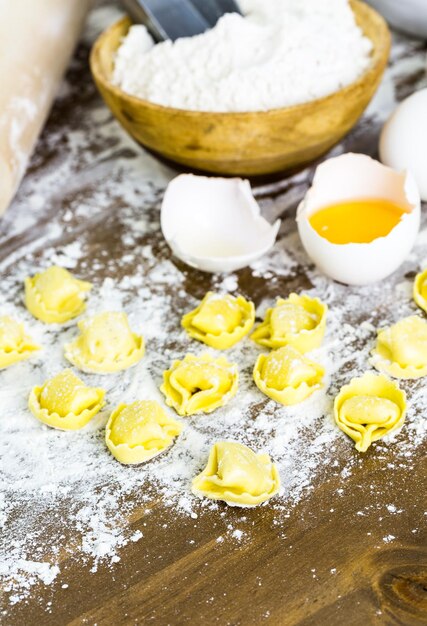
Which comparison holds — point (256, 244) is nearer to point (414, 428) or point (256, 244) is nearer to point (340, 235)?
point (340, 235)

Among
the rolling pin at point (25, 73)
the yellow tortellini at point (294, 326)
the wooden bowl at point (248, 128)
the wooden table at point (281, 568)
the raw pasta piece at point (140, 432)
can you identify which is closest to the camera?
the wooden table at point (281, 568)

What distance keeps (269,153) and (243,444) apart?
1.57 feet

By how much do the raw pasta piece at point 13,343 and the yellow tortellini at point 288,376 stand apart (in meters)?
0.32

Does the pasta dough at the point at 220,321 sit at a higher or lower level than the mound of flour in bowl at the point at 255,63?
lower

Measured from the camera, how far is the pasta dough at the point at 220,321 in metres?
1.09

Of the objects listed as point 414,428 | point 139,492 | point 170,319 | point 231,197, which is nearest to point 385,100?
point 231,197

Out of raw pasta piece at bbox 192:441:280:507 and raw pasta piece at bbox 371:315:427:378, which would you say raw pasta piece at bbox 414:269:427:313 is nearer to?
raw pasta piece at bbox 371:315:427:378

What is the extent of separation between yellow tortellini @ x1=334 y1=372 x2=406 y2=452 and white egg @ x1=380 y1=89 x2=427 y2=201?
Result: 38cm

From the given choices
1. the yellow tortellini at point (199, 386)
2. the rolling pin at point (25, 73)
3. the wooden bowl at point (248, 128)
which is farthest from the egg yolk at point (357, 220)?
the rolling pin at point (25, 73)

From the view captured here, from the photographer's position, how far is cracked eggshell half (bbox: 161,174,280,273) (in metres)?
1.20

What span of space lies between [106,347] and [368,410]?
0.35 metres

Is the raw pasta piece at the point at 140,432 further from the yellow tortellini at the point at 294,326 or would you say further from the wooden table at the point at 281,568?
the yellow tortellini at the point at 294,326

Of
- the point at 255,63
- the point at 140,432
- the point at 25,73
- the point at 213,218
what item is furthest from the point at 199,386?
the point at 25,73

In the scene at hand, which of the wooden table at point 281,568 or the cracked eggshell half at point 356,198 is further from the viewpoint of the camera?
the cracked eggshell half at point 356,198
